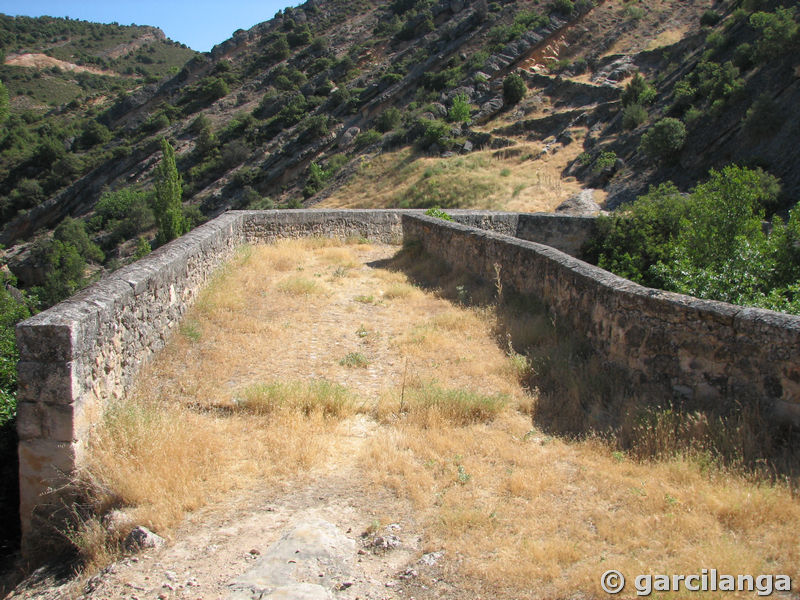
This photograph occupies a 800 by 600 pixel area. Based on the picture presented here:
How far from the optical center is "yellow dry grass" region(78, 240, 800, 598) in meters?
3.15

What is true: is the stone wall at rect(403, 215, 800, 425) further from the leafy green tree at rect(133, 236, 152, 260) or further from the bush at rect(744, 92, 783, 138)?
the leafy green tree at rect(133, 236, 152, 260)

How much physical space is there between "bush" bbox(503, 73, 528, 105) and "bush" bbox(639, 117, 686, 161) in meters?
14.5

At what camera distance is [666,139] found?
22672 millimetres

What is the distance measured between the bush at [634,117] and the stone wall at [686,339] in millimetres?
23732

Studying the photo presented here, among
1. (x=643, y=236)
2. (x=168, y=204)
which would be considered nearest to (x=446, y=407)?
(x=643, y=236)

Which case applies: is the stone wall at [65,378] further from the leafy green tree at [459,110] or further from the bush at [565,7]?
the bush at [565,7]

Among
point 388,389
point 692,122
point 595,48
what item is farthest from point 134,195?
point 388,389

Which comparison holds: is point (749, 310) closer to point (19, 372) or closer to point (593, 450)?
point (593, 450)

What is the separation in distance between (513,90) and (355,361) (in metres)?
33.7

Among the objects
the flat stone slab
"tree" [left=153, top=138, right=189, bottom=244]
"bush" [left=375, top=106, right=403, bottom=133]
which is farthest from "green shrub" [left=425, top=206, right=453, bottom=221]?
"bush" [left=375, top=106, right=403, bottom=133]

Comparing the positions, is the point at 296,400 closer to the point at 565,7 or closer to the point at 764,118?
the point at 764,118

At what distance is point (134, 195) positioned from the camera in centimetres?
4394

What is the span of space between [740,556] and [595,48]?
42163 mm

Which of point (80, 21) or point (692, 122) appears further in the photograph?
point (80, 21)
